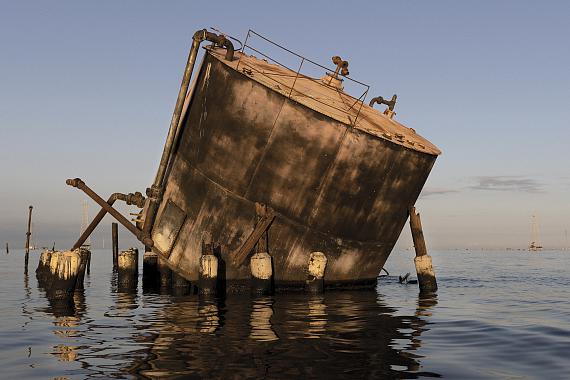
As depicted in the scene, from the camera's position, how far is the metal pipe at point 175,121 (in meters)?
18.4

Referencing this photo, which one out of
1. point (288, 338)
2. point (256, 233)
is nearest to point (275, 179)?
point (256, 233)

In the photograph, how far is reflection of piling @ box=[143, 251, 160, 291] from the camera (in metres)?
23.7

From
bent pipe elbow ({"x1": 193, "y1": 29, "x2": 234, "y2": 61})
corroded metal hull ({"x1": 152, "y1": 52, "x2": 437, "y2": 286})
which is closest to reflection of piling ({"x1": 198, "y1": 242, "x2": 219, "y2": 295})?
corroded metal hull ({"x1": 152, "y1": 52, "x2": 437, "y2": 286})

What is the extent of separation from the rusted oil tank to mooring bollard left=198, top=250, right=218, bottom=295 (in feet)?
2.34

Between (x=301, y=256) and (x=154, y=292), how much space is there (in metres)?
6.97

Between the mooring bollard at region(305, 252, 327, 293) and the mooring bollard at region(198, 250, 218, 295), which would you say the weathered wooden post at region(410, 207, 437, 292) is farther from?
the mooring bollard at region(198, 250, 218, 295)

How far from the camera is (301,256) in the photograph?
61.5 feet

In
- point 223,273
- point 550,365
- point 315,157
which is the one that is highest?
point 315,157

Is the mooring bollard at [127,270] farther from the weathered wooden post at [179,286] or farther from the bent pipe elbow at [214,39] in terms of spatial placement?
the bent pipe elbow at [214,39]

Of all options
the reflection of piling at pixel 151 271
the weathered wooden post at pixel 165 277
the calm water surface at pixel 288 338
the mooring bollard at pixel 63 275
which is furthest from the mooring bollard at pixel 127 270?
the mooring bollard at pixel 63 275

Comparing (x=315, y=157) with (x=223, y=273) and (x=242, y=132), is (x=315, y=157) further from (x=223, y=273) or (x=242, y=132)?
(x=223, y=273)

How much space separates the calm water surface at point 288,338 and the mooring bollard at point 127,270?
10.8ft

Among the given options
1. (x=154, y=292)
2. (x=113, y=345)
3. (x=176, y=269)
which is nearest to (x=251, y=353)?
(x=113, y=345)

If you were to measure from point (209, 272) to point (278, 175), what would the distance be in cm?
358
